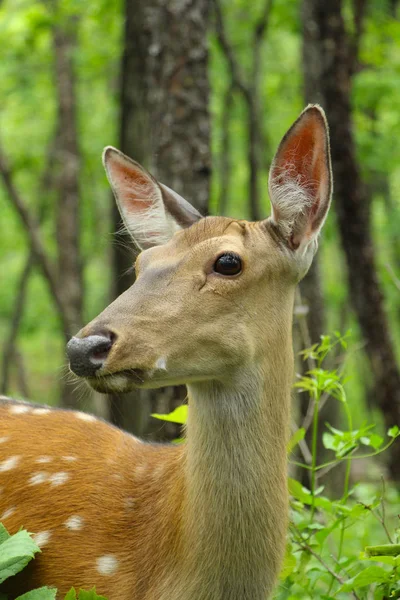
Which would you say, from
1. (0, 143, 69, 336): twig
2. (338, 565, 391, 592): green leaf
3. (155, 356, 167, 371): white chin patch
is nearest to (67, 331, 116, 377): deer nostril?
(155, 356, 167, 371): white chin patch

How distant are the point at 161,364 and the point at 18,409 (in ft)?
4.85

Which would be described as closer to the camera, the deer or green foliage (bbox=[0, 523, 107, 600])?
green foliage (bbox=[0, 523, 107, 600])

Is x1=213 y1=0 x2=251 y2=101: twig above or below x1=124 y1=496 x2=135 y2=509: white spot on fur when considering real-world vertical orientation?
above

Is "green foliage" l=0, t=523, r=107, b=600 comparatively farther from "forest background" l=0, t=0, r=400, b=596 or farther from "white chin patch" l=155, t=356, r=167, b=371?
"white chin patch" l=155, t=356, r=167, b=371

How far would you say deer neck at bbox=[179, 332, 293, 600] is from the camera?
12.1ft

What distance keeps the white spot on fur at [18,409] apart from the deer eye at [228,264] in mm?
1467

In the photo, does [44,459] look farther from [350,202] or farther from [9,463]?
[350,202]

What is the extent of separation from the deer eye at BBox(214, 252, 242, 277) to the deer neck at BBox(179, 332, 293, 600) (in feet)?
1.29

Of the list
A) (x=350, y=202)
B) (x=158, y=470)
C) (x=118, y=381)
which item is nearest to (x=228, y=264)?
(x=118, y=381)

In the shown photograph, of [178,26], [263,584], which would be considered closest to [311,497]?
[263,584]

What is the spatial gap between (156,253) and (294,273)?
599 mm

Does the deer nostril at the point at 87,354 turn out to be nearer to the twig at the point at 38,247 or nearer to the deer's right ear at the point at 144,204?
the deer's right ear at the point at 144,204

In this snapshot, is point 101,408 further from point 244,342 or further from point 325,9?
point 244,342

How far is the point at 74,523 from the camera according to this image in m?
3.92
